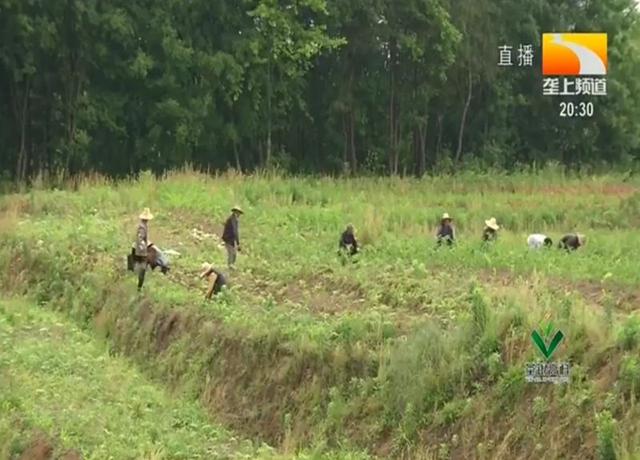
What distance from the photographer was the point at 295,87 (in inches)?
1487

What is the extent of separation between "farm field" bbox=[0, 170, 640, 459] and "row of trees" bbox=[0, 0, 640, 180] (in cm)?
1299

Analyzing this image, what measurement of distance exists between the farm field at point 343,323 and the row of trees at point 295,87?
12988 millimetres

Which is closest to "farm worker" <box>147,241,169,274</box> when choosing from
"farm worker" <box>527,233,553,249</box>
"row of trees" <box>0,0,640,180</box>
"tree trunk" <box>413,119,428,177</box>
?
"farm worker" <box>527,233,553,249</box>

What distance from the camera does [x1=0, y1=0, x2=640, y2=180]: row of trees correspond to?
107ft

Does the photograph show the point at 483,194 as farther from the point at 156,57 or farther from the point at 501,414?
the point at 501,414

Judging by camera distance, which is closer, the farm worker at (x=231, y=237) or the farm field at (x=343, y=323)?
the farm field at (x=343, y=323)

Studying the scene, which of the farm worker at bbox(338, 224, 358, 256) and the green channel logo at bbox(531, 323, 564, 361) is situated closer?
the green channel logo at bbox(531, 323, 564, 361)

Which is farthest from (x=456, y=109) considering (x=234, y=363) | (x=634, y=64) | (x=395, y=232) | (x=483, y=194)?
(x=234, y=363)

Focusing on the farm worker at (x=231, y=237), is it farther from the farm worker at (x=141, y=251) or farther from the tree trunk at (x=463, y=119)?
the tree trunk at (x=463, y=119)

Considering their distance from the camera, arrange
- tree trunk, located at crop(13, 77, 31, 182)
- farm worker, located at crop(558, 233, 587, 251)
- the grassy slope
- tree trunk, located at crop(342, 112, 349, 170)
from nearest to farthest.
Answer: the grassy slope < farm worker, located at crop(558, 233, 587, 251) < tree trunk, located at crop(13, 77, 31, 182) < tree trunk, located at crop(342, 112, 349, 170)

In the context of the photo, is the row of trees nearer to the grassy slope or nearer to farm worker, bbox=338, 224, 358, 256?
farm worker, bbox=338, 224, 358, 256

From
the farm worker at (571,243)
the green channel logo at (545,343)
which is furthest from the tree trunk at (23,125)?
the green channel logo at (545,343)

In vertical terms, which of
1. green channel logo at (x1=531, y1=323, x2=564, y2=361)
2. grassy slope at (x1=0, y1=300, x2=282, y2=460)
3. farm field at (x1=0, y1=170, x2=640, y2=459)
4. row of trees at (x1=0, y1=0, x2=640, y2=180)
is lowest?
grassy slope at (x1=0, y1=300, x2=282, y2=460)

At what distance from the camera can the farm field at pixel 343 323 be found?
8.74 meters
